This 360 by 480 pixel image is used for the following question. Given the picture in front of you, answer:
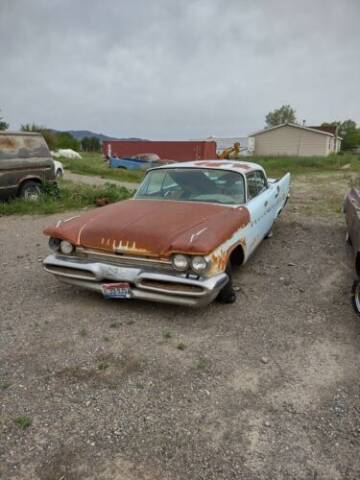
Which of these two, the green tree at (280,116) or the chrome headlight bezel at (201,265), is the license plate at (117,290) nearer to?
the chrome headlight bezel at (201,265)

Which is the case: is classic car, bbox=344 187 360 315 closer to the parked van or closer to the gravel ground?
the parked van

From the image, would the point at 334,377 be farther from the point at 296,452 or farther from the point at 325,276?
the point at 325,276

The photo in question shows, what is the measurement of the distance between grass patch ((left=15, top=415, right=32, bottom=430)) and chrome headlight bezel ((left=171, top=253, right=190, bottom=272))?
166 centimetres

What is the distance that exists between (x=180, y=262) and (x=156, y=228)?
518 mm

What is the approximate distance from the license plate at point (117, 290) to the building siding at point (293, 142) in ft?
130

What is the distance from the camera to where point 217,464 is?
201cm

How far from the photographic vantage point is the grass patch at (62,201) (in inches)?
335

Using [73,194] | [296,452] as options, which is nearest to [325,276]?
[296,452]

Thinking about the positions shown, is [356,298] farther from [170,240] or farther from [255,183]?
[255,183]

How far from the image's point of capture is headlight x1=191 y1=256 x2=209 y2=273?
Answer: 3.26 metres

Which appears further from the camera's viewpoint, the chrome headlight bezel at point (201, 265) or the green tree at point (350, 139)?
the green tree at point (350, 139)

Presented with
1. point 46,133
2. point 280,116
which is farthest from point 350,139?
point 46,133

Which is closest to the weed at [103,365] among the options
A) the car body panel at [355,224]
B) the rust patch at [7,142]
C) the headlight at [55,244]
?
the headlight at [55,244]

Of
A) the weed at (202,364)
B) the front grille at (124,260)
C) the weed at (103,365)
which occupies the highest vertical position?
the front grille at (124,260)
